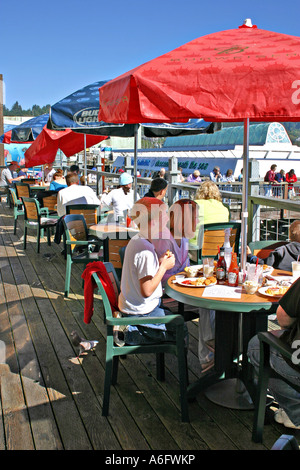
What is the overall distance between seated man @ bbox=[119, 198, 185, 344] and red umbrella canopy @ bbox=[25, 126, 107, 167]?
731cm

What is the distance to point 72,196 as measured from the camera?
7242 mm

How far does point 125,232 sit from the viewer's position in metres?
5.54

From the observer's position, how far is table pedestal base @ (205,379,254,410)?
3.16 meters

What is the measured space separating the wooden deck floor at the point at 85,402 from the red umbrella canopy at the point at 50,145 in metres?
5.90

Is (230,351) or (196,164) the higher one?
(196,164)

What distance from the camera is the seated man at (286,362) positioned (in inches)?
95.6

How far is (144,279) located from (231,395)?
1045mm

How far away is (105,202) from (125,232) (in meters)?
1.58

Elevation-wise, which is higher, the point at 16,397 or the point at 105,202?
the point at 105,202

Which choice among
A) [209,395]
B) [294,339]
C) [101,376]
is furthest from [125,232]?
[294,339]

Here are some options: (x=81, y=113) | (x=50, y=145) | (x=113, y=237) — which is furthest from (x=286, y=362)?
(x=50, y=145)

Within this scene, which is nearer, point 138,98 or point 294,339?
point 294,339

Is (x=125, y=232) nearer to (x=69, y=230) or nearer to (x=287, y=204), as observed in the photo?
(x=69, y=230)

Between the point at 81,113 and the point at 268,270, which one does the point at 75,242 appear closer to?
the point at 81,113
